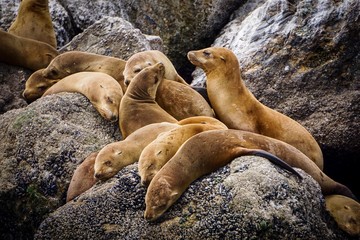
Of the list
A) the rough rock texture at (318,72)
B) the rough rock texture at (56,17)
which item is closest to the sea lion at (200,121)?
the rough rock texture at (318,72)

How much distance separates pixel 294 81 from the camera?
26.9ft

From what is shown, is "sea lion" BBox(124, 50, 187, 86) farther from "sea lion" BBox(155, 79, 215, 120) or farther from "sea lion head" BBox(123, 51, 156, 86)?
"sea lion" BBox(155, 79, 215, 120)

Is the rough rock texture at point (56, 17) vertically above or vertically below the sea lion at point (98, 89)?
below

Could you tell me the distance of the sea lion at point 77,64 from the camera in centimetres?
812

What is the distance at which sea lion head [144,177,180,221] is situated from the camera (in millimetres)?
5113

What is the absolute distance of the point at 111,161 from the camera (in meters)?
5.84

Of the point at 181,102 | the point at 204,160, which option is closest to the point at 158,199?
Result: the point at 204,160

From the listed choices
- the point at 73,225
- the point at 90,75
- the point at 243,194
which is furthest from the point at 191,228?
the point at 90,75

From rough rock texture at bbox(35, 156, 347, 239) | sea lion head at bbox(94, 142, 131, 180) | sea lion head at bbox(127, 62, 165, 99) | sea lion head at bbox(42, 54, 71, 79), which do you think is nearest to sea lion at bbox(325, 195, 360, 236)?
rough rock texture at bbox(35, 156, 347, 239)

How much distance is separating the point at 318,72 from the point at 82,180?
3.36m

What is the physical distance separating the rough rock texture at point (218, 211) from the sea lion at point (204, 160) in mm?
79

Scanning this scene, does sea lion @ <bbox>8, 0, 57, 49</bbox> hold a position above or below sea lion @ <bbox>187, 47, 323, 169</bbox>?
below

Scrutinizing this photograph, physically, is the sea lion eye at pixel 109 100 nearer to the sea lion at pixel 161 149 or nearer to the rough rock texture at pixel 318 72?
the sea lion at pixel 161 149

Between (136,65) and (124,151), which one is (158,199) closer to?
(124,151)
